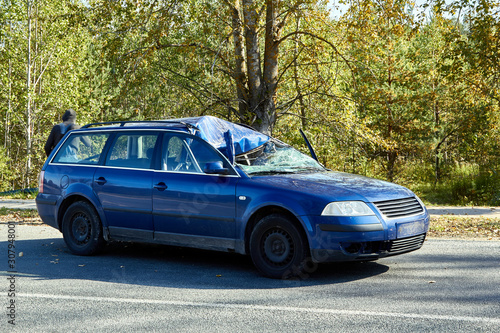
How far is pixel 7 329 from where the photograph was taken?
4559mm

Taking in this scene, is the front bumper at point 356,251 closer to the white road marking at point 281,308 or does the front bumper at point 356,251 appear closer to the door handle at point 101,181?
the white road marking at point 281,308

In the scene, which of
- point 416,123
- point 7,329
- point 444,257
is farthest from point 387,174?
point 7,329

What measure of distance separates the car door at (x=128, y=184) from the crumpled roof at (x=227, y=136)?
0.60m

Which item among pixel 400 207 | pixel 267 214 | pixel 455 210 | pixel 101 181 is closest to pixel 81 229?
pixel 101 181

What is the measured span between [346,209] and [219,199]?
1477 mm

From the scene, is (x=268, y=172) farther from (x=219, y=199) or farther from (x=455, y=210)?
(x=455, y=210)

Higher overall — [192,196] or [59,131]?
[59,131]

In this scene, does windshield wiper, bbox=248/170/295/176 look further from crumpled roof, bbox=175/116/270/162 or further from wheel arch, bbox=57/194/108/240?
wheel arch, bbox=57/194/108/240

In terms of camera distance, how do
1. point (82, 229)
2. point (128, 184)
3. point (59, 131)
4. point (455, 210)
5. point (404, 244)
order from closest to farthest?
point (404, 244)
point (128, 184)
point (82, 229)
point (59, 131)
point (455, 210)

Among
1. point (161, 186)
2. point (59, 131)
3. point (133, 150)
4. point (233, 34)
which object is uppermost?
point (233, 34)

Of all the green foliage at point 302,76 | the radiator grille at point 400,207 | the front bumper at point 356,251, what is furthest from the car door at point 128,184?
the green foliage at point 302,76

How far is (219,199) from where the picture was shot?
6.45 metres

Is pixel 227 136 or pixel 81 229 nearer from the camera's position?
pixel 227 136

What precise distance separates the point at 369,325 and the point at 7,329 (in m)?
2.89
